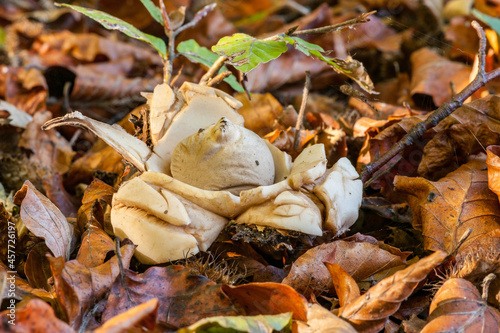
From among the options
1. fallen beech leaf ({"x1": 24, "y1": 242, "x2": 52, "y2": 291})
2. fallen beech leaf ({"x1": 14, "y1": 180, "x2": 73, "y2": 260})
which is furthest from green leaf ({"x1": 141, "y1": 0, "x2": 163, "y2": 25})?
fallen beech leaf ({"x1": 24, "y1": 242, "x2": 52, "y2": 291})

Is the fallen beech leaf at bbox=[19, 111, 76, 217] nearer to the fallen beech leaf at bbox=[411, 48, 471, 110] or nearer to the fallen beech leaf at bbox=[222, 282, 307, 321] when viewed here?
the fallen beech leaf at bbox=[222, 282, 307, 321]

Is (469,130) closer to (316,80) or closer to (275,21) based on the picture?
(316,80)

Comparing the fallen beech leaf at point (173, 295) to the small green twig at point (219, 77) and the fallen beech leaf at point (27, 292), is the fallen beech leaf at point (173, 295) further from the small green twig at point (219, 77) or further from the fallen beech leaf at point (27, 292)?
the small green twig at point (219, 77)

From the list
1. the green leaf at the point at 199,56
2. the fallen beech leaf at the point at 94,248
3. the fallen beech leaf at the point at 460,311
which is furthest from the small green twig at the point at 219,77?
the fallen beech leaf at the point at 460,311

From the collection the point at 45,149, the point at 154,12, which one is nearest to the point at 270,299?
the point at 154,12

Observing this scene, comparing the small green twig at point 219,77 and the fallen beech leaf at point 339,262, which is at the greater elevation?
the small green twig at point 219,77

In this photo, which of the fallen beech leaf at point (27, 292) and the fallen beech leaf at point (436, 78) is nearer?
the fallen beech leaf at point (27, 292)
